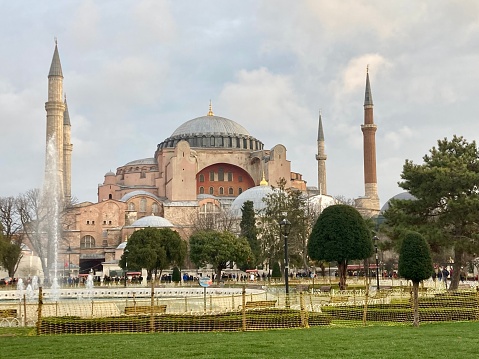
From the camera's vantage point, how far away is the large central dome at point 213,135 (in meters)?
64.8

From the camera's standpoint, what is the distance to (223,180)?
6356 cm

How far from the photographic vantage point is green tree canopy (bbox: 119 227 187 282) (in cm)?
3109

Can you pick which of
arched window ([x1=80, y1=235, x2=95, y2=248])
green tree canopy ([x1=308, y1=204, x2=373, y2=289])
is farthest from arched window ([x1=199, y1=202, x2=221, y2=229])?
green tree canopy ([x1=308, y1=204, x2=373, y2=289])

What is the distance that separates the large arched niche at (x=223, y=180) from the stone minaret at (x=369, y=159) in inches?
415

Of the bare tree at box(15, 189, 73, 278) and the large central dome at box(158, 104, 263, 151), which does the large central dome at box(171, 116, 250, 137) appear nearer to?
the large central dome at box(158, 104, 263, 151)

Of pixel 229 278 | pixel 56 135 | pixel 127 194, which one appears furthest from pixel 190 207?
pixel 229 278

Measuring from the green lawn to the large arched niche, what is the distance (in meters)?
51.9

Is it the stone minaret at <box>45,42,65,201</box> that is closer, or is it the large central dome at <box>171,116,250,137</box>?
the stone minaret at <box>45,42,65,201</box>

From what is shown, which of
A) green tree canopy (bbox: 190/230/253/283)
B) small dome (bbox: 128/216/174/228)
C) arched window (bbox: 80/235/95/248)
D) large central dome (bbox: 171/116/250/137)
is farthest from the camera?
large central dome (bbox: 171/116/250/137)

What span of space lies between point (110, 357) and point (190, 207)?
1880 inches

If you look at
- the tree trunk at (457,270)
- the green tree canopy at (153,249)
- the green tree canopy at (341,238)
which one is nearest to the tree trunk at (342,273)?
the green tree canopy at (341,238)

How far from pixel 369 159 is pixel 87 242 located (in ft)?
82.7

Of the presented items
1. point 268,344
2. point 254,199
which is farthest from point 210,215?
point 268,344

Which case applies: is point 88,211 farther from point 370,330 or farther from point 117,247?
point 370,330
